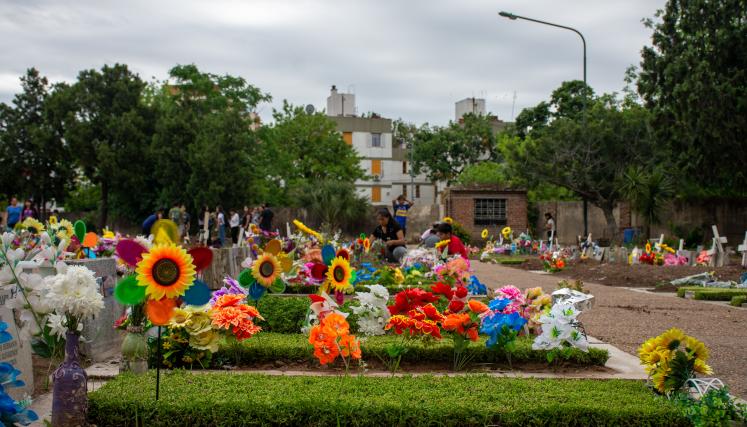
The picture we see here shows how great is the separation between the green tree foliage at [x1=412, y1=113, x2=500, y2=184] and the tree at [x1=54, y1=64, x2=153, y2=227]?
2816cm

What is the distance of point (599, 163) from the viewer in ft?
110

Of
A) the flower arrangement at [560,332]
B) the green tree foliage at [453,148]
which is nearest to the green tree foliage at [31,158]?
the green tree foliage at [453,148]

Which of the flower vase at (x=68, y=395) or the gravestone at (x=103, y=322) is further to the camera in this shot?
the gravestone at (x=103, y=322)

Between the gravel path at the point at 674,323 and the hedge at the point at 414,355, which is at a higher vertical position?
the hedge at the point at 414,355

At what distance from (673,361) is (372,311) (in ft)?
10.1

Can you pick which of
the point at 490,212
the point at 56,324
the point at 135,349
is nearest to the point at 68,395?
the point at 56,324

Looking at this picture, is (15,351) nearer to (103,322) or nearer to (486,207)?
(103,322)

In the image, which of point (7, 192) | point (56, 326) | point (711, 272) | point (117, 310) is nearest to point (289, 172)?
point (7, 192)

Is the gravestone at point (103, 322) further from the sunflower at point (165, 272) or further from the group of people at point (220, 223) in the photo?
the group of people at point (220, 223)

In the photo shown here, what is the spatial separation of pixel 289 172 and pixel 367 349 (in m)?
44.1

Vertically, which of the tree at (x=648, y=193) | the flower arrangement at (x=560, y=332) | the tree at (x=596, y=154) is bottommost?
the flower arrangement at (x=560, y=332)

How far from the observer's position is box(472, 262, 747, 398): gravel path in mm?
6820

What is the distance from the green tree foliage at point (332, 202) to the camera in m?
40.3

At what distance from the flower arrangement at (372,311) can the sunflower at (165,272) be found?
300 cm
